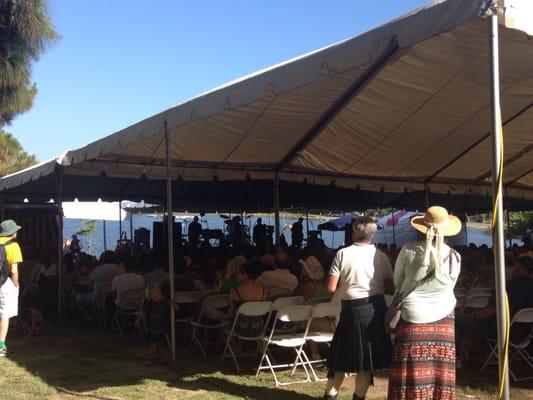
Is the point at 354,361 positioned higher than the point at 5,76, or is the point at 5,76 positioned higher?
the point at 5,76

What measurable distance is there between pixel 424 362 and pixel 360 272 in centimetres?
68

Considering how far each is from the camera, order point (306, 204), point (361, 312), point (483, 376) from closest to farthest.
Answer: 1. point (361, 312)
2. point (483, 376)
3. point (306, 204)

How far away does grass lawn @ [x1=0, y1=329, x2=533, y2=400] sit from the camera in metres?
4.66

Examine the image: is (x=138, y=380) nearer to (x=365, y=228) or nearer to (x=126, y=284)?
(x=126, y=284)

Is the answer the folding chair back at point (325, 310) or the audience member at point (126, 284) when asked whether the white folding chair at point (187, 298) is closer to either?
the audience member at point (126, 284)

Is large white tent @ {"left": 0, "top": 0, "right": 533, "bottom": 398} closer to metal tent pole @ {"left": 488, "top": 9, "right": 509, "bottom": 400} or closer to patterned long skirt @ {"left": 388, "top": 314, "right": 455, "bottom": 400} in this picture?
metal tent pole @ {"left": 488, "top": 9, "right": 509, "bottom": 400}

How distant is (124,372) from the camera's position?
5.47 meters

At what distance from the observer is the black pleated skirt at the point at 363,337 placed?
386 cm

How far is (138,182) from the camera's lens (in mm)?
12109

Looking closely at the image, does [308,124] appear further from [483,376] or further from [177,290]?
[483,376]

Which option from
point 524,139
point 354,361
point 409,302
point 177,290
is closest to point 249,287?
point 177,290

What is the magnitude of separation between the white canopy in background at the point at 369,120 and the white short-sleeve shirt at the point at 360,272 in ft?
3.77

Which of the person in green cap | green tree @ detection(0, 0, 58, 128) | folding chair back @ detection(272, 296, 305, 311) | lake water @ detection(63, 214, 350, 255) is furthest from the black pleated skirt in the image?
lake water @ detection(63, 214, 350, 255)

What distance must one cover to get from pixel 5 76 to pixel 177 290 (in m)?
8.31
